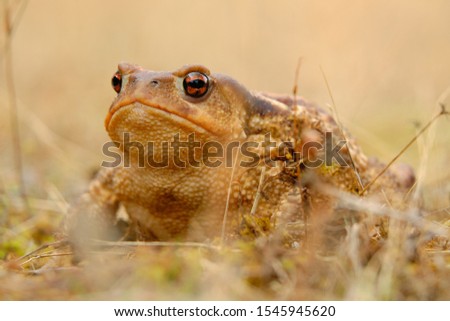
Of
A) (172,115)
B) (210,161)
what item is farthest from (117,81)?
(210,161)

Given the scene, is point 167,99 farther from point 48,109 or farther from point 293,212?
point 48,109

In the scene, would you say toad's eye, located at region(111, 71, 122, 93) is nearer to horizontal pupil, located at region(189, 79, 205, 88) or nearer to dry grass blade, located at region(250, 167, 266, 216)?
horizontal pupil, located at region(189, 79, 205, 88)

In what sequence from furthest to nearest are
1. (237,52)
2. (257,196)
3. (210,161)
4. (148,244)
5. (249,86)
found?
(237,52), (249,86), (210,161), (257,196), (148,244)

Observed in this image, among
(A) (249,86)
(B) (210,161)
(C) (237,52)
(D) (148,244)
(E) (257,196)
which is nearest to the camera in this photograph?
(D) (148,244)

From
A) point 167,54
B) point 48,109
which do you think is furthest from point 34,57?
point 167,54

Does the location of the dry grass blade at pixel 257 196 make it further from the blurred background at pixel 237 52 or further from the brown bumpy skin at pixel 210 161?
the blurred background at pixel 237 52

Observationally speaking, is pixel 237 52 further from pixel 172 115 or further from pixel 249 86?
pixel 172 115

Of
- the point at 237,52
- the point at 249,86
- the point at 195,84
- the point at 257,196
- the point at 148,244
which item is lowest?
the point at 148,244

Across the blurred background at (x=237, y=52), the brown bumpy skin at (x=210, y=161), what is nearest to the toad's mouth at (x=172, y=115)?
the brown bumpy skin at (x=210, y=161)
